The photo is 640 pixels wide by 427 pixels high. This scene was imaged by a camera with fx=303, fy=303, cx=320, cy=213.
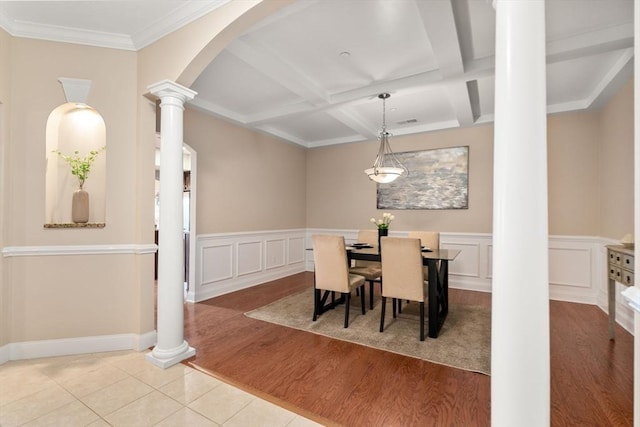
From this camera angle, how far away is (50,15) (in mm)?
2320

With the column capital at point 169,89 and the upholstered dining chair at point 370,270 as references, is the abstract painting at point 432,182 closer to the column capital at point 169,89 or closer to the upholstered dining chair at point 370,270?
the upholstered dining chair at point 370,270

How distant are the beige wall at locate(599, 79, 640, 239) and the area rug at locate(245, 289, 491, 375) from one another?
1.71 metres

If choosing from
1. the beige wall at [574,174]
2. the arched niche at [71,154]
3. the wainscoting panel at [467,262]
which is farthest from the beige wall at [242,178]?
the beige wall at [574,174]

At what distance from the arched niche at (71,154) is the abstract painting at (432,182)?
13.7ft

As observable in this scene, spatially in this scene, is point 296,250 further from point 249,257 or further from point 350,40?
point 350,40

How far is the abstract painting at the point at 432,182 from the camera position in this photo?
485 cm

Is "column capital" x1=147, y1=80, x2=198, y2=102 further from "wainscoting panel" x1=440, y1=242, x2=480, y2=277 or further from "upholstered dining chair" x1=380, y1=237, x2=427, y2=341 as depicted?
"wainscoting panel" x1=440, y1=242, x2=480, y2=277

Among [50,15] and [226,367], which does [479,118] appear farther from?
[50,15]

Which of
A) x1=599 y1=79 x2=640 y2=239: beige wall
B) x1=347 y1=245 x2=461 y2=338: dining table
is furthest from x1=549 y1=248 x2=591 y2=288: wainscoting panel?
x1=347 y1=245 x2=461 y2=338: dining table

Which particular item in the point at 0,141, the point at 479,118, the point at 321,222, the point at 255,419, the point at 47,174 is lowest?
the point at 255,419

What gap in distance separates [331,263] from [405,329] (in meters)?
1.00

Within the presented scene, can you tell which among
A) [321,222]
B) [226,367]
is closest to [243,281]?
[321,222]

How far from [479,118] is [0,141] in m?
5.46

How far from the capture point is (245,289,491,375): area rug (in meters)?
2.53
